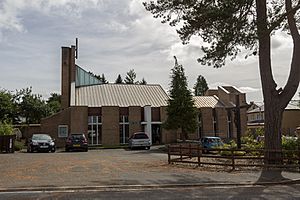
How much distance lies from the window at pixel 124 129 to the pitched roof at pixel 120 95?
2085 mm

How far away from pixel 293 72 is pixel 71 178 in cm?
1080

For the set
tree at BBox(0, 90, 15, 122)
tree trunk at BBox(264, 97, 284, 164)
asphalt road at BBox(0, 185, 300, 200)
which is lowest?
asphalt road at BBox(0, 185, 300, 200)

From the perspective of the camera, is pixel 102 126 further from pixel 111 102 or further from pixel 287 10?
pixel 287 10

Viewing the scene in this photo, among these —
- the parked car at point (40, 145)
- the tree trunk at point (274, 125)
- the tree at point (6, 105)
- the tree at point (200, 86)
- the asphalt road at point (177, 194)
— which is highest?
the tree at point (200, 86)

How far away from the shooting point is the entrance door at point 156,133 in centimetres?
4481

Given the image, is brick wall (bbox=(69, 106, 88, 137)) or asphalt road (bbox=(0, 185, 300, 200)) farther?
brick wall (bbox=(69, 106, 88, 137))

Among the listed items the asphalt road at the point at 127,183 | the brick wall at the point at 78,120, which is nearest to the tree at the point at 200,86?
the brick wall at the point at 78,120

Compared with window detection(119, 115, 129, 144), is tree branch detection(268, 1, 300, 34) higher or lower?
higher

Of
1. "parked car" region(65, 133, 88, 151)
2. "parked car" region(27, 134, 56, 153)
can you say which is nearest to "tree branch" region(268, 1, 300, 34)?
"parked car" region(65, 133, 88, 151)

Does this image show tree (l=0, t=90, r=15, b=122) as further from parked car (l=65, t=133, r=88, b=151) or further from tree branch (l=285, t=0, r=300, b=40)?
tree branch (l=285, t=0, r=300, b=40)

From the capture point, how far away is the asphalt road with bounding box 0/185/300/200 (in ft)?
33.0

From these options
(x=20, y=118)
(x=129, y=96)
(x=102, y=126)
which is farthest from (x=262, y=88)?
(x=20, y=118)

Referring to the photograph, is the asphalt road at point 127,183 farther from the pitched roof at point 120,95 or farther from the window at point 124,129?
the pitched roof at point 120,95

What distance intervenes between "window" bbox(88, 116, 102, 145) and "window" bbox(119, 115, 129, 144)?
2329 mm
